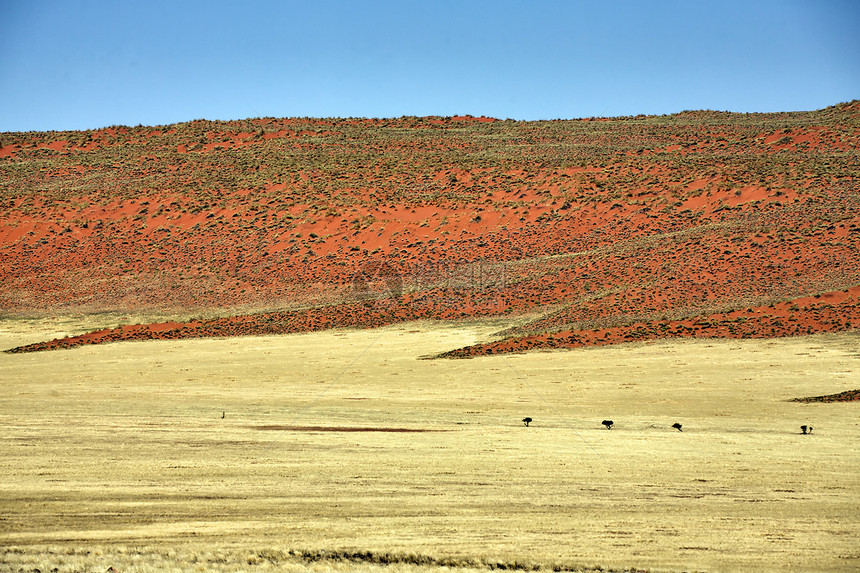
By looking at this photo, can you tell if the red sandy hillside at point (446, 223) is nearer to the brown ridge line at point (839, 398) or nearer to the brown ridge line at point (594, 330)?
the brown ridge line at point (594, 330)

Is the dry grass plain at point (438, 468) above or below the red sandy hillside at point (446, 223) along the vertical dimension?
below

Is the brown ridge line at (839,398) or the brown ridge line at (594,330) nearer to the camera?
the brown ridge line at (839,398)

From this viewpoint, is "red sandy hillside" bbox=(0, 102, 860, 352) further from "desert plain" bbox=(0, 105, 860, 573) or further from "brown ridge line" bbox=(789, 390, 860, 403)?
"brown ridge line" bbox=(789, 390, 860, 403)

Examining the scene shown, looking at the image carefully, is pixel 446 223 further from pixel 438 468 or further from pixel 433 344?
pixel 438 468

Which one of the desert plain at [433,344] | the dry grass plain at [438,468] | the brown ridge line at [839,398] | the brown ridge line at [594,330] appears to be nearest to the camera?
the dry grass plain at [438,468]

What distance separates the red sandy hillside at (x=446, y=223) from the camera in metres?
35.6

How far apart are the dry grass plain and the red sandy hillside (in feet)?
28.9

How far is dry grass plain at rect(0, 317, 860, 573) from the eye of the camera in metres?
9.92

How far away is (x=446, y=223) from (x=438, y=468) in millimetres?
36927

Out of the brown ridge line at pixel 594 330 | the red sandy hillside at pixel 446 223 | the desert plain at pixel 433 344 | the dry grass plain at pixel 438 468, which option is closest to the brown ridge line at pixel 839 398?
the desert plain at pixel 433 344

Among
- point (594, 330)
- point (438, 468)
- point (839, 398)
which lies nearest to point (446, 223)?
point (594, 330)

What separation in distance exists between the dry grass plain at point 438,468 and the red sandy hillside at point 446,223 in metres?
8.80

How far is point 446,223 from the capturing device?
49.7 metres

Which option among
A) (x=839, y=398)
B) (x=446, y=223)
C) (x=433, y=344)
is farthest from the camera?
(x=446, y=223)
